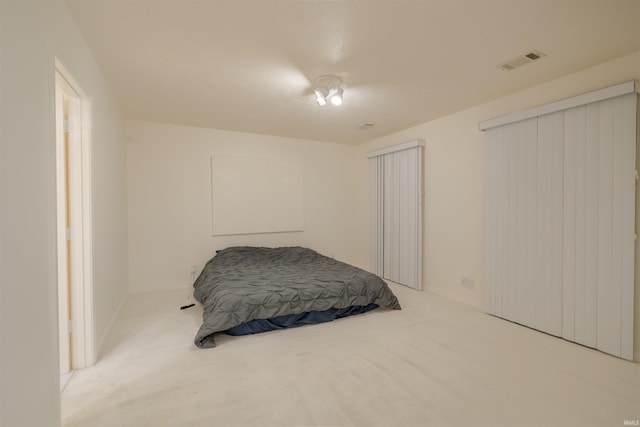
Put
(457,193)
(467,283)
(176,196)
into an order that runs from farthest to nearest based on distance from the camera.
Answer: (176,196) → (457,193) → (467,283)

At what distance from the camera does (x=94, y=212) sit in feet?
7.14

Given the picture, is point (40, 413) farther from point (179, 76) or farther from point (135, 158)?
point (135, 158)

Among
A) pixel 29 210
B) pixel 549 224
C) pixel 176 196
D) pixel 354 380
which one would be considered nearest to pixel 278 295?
pixel 354 380

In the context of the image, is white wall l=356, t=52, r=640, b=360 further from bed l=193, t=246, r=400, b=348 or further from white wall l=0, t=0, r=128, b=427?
white wall l=0, t=0, r=128, b=427

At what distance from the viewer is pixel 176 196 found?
164 inches

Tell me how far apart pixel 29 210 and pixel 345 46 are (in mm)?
1997

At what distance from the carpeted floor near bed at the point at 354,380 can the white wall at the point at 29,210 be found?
533 millimetres

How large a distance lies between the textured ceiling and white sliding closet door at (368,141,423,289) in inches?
41.6

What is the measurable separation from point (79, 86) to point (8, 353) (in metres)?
1.63

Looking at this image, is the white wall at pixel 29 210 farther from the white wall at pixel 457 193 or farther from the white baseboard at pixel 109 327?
the white wall at pixel 457 193

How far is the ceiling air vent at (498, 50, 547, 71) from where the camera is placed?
222 centimetres

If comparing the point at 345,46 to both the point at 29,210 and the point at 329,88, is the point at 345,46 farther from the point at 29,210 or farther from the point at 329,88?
the point at 29,210

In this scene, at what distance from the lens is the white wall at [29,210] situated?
3.37ft

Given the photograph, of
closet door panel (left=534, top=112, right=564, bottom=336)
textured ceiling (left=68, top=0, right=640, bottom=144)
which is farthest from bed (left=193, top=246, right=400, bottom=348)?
textured ceiling (left=68, top=0, right=640, bottom=144)
